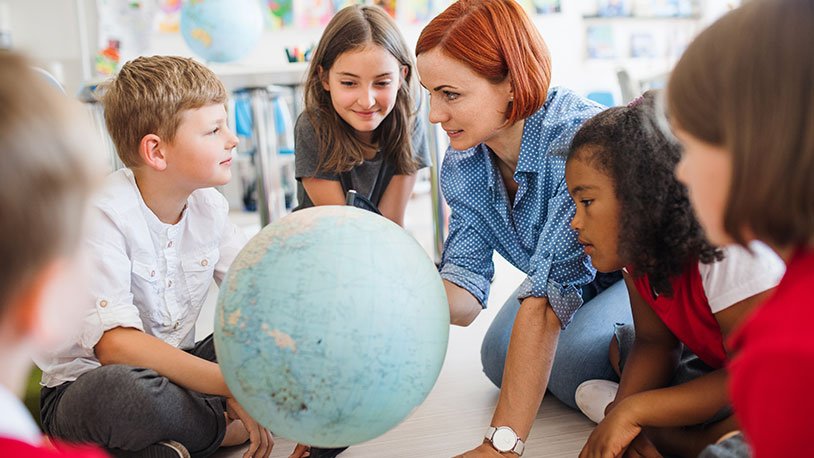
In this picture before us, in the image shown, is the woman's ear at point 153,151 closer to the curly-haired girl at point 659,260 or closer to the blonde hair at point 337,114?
the blonde hair at point 337,114

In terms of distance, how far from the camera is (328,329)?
0.97m

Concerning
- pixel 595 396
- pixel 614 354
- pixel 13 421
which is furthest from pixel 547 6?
pixel 13 421

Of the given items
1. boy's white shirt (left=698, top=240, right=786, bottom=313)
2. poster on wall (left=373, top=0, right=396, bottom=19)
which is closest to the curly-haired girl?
boy's white shirt (left=698, top=240, right=786, bottom=313)

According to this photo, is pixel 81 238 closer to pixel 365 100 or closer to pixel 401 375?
pixel 401 375

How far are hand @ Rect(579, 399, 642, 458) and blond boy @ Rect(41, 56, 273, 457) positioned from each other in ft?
2.12

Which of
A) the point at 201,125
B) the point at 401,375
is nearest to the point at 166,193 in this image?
the point at 201,125

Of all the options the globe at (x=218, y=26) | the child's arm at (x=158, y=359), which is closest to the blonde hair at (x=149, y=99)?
the child's arm at (x=158, y=359)

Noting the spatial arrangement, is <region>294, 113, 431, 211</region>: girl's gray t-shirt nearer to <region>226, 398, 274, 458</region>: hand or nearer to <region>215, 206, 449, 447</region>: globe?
<region>226, 398, 274, 458</region>: hand

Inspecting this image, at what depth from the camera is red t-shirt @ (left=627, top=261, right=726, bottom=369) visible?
4.07ft

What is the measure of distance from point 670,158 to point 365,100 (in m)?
1.05

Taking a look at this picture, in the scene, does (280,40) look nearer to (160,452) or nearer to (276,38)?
(276,38)

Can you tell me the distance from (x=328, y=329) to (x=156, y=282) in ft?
2.28

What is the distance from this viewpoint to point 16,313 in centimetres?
63

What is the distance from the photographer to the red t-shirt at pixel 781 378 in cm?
59
